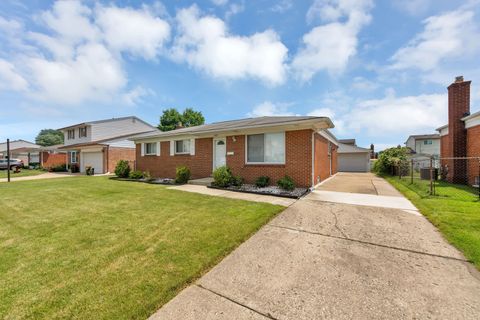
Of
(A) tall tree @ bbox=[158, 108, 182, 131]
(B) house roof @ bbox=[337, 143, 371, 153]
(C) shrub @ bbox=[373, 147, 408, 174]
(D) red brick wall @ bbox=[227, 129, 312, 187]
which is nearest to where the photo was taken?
(D) red brick wall @ bbox=[227, 129, 312, 187]

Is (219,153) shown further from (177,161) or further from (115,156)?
(115,156)

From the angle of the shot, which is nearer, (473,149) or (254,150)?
(254,150)

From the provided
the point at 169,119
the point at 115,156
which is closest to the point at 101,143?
the point at 115,156

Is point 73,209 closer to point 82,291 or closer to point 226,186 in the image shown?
point 82,291

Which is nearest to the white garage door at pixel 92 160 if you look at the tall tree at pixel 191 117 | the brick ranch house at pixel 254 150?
the brick ranch house at pixel 254 150

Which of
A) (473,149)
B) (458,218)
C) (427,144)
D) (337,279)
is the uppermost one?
(427,144)

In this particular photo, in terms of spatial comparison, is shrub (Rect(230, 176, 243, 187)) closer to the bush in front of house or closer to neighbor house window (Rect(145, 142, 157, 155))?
neighbor house window (Rect(145, 142, 157, 155))

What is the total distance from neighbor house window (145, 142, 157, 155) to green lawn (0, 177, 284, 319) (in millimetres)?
8384

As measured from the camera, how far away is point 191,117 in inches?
1754

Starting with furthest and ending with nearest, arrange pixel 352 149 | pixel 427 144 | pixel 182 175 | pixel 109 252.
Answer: pixel 427 144
pixel 352 149
pixel 182 175
pixel 109 252

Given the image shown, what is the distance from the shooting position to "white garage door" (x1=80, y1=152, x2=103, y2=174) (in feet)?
68.8

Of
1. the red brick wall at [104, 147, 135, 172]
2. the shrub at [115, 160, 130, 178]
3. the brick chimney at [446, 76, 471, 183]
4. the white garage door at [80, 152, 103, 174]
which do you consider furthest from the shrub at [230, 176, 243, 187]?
the white garage door at [80, 152, 103, 174]

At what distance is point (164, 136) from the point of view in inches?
515

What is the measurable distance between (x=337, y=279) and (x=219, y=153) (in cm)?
900
